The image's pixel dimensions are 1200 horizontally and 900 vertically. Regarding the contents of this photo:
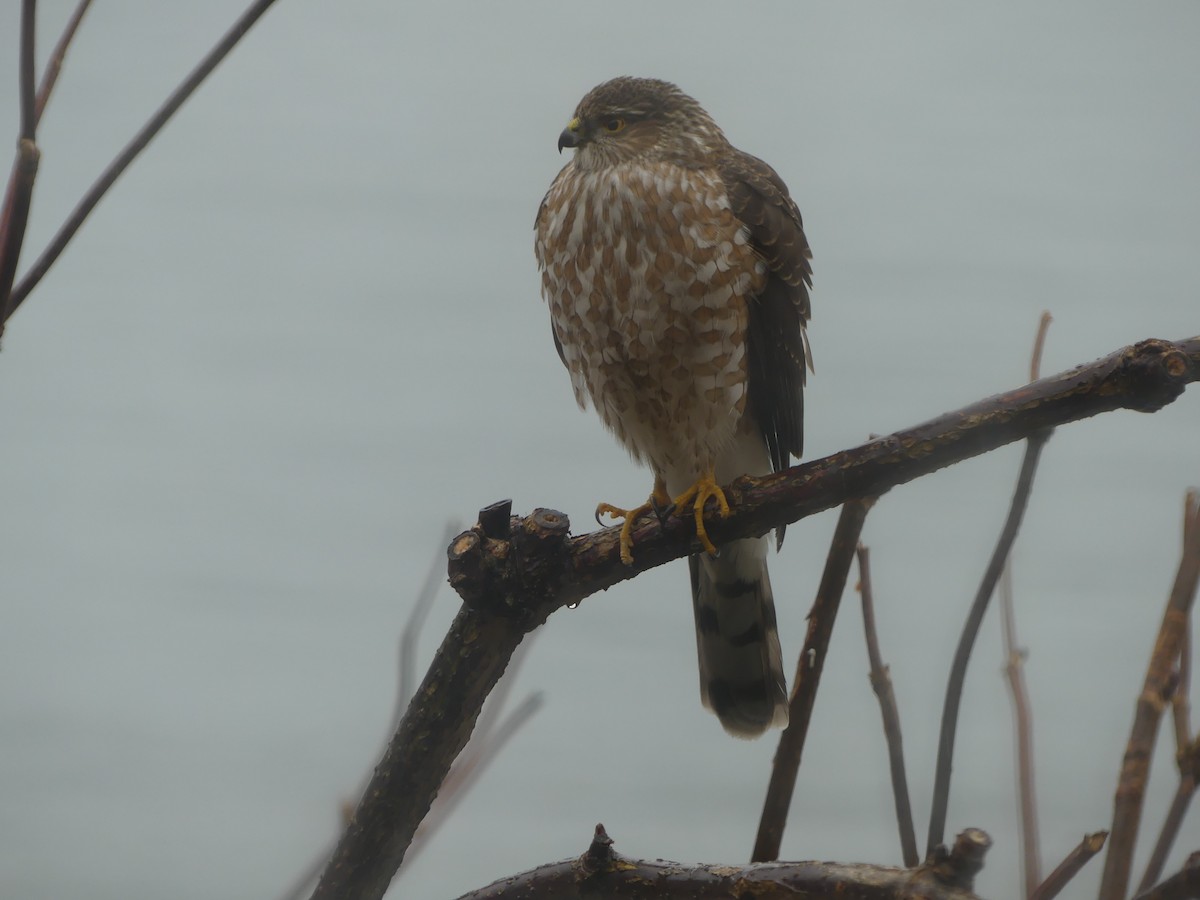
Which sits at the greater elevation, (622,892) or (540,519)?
(540,519)

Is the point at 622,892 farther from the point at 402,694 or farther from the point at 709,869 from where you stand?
the point at 402,694

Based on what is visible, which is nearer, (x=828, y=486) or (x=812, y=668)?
(x=812, y=668)

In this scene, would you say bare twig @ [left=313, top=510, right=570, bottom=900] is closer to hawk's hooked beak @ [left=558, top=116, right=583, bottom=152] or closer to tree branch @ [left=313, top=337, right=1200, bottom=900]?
tree branch @ [left=313, top=337, right=1200, bottom=900]

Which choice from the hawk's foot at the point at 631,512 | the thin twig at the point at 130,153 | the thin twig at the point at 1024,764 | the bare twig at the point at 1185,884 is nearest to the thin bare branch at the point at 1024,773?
the thin twig at the point at 1024,764

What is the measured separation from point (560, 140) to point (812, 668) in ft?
5.42

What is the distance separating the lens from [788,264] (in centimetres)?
239

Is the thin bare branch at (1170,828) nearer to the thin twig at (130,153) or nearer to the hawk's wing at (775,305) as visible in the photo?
the thin twig at (130,153)

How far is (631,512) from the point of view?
7.16 feet

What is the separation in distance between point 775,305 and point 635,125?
591mm

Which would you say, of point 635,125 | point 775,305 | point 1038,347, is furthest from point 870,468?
point 635,125

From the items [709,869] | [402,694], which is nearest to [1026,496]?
[709,869]

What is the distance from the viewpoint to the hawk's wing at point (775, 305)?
93.7 inches

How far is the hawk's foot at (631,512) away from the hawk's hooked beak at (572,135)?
805 mm

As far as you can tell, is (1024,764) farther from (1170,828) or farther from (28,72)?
(28,72)
